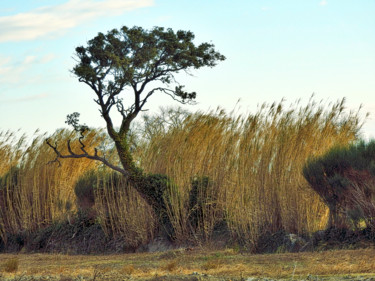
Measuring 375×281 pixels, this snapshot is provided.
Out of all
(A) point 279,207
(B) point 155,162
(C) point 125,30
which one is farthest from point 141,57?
(A) point 279,207

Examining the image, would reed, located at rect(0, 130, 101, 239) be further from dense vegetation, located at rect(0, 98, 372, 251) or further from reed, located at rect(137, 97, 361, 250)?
reed, located at rect(137, 97, 361, 250)

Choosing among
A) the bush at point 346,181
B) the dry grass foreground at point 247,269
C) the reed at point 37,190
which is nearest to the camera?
the dry grass foreground at point 247,269

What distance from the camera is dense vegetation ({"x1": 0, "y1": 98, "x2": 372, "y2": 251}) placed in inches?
353

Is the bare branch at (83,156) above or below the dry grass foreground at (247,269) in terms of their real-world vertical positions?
above

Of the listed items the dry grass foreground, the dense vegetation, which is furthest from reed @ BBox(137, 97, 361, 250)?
the dry grass foreground

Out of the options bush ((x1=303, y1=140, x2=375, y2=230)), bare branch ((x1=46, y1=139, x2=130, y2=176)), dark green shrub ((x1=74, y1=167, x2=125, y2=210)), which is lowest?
bush ((x1=303, y1=140, x2=375, y2=230))

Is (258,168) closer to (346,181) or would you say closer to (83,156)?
(346,181)

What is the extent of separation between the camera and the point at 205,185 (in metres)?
10.1

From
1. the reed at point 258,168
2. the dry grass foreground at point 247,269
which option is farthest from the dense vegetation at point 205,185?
the dry grass foreground at point 247,269

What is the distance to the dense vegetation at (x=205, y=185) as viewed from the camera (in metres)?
8.98

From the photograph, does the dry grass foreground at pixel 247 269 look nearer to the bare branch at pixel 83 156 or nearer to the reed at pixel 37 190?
the bare branch at pixel 83 156

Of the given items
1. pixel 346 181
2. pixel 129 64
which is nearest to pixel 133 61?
pixel 129 64

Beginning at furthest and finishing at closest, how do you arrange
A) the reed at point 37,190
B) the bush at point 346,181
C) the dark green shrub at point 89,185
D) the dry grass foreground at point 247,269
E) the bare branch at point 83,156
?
1. the reed at point 37,190
2. the dark green shrub at point 89,185
3. the bare branch at point 83,156
4. the bush at point 346,181
5. the dry grass foreground at point 247,269

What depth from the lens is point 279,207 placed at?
29.5 ft
